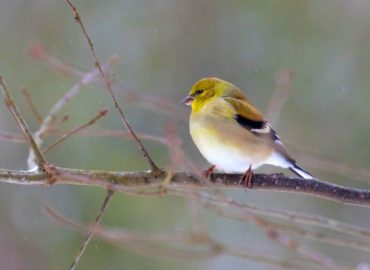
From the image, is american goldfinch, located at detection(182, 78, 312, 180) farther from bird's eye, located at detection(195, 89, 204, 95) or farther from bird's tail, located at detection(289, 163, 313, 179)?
bird's eye, located at detection(195, 89, 204, 95)

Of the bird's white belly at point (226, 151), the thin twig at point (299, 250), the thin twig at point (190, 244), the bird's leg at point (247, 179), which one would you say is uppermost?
the bird's white belly at point (226, 151)

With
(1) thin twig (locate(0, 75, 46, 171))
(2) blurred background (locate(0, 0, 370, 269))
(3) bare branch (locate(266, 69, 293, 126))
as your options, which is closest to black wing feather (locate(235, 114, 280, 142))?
(3) bare branch (locate(266, 69, 293, 126))

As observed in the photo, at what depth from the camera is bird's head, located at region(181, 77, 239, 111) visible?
268 centimetres

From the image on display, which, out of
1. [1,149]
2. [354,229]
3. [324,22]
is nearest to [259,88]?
[324,22]

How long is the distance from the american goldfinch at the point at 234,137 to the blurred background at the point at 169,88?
1.95m

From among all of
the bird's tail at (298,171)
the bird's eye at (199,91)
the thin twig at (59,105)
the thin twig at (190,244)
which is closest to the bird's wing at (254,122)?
the bird's tail at (298,171)

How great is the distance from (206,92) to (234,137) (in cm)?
36

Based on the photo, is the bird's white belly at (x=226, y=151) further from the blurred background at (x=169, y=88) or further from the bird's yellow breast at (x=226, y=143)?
the blurred background at (x=169, y=88)

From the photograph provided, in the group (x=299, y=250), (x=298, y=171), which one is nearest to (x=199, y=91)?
(x=298, y=171)

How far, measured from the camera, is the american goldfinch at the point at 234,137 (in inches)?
94.0

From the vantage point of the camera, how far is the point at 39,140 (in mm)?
2246

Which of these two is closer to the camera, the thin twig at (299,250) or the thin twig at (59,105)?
the thin twig at (299,250)

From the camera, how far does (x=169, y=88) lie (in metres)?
5.25

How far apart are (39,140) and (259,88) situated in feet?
10.4
